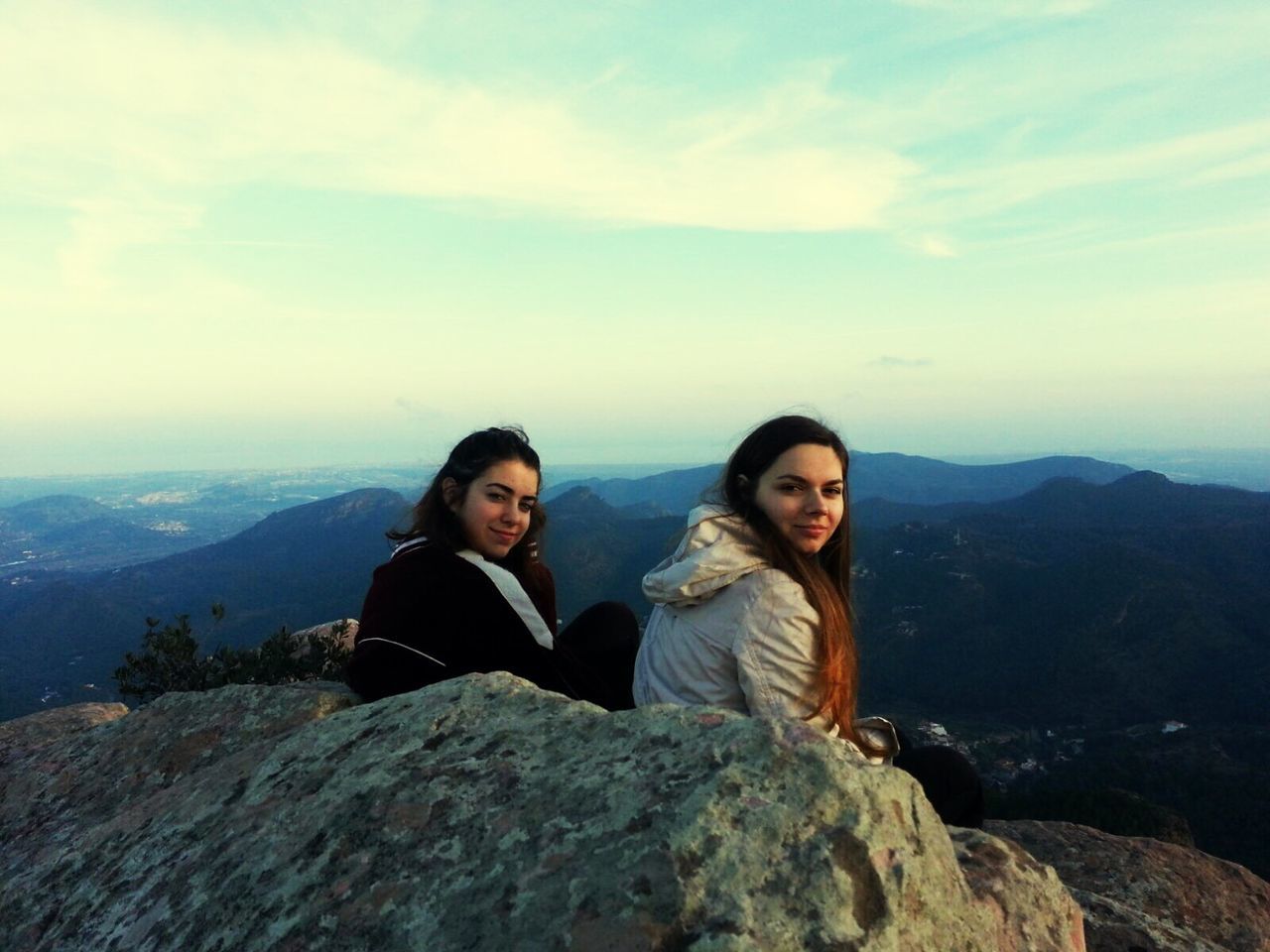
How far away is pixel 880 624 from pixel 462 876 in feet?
449

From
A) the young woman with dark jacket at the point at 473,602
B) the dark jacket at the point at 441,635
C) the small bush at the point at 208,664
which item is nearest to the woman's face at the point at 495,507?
the young woman with dark jacket at the point at 473,602

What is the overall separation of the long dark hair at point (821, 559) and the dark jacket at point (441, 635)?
73.4 inches

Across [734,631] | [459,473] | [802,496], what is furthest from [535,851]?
[459,473]

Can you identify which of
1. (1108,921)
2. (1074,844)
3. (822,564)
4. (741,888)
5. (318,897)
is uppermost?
(822,564)

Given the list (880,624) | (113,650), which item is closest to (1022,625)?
(880,624)

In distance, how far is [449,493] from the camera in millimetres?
6480

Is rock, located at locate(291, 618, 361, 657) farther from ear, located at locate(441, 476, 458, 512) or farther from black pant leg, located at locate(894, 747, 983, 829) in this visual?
black pant leg, located at locate(894, 747, 983, 829)

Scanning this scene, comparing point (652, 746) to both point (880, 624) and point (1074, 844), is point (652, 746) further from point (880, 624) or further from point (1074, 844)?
point (880, 624)

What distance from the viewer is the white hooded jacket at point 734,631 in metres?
4.30

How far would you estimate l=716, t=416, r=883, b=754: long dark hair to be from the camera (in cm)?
440

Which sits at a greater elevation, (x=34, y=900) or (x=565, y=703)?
(x=565, y=703)

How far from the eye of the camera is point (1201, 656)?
102 m

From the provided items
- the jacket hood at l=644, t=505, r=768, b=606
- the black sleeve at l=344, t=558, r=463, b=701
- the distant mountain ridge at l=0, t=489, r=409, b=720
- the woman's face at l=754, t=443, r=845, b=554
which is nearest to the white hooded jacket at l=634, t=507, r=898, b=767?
the jacket hood at l=644, t=505, r=768, b=606

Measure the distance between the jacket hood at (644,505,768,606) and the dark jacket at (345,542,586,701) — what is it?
1347mm
